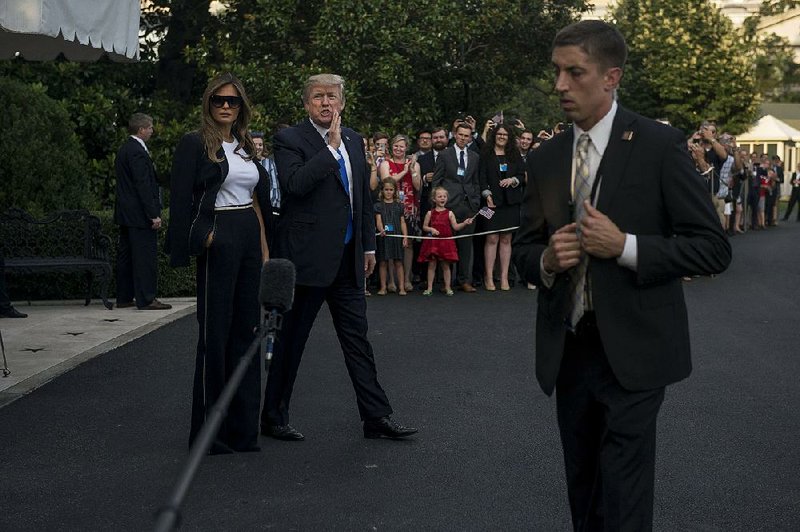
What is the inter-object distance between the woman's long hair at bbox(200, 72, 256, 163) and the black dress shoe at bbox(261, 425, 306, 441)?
1621 mm

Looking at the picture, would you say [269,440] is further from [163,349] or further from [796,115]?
[796,115]

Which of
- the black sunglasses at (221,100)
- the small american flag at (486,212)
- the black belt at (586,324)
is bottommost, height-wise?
the black belt at (586,324)

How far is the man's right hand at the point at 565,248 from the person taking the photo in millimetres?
3828

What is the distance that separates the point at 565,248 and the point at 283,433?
3.88 metres

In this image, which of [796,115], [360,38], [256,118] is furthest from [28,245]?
[796,115]

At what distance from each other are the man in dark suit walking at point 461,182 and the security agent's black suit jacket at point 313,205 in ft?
28.7

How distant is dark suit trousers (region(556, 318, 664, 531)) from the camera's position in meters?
3.96

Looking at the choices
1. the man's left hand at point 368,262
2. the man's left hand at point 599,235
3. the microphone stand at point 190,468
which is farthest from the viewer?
the man's left hand at point 368,262

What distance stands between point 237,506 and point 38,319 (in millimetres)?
7617

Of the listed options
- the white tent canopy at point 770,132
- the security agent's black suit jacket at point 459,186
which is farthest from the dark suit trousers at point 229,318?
the white tent canopy at point 770,132

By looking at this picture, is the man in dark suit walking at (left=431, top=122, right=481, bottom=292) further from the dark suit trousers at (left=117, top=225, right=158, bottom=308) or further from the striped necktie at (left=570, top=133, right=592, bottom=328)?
the striped necktie at (left=570, top=133, right=592, bottom=328)

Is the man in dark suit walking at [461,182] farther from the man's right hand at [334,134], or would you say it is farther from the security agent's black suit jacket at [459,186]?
the man's right hand at [334,134]

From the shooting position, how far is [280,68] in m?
20.8

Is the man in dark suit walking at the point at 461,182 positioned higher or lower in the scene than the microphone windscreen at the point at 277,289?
higher
